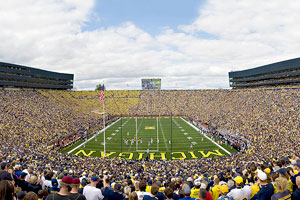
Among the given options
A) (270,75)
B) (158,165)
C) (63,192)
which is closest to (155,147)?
(158,165)

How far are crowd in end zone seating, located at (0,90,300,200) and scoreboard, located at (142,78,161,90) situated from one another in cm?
2622

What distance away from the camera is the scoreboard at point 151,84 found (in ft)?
283

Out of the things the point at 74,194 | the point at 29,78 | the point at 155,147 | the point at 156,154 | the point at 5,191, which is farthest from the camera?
the point at 29,78

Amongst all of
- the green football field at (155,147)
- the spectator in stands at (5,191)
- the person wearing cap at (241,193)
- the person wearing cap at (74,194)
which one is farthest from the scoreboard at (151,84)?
the spectator in stands at (5,191)

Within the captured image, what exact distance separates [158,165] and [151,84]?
7121 centimetres

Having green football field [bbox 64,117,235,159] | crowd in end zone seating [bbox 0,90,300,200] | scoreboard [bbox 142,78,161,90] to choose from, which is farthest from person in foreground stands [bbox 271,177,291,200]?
scoreboard [bbox 142,78,161,90]

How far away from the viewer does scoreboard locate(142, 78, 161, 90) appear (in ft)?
283

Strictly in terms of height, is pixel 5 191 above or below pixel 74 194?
above

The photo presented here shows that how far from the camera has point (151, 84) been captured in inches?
3401

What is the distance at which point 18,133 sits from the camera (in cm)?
2570

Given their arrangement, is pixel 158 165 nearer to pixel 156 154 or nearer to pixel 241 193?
pixel 156 154

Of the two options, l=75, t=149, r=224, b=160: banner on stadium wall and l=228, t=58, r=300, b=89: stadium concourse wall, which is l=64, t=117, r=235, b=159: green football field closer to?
l=75, t=149, r=224, b=160: banner on stadium wall

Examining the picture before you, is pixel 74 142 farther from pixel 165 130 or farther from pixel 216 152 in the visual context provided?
pixel 216 152

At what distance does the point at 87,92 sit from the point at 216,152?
6233 centimetres
